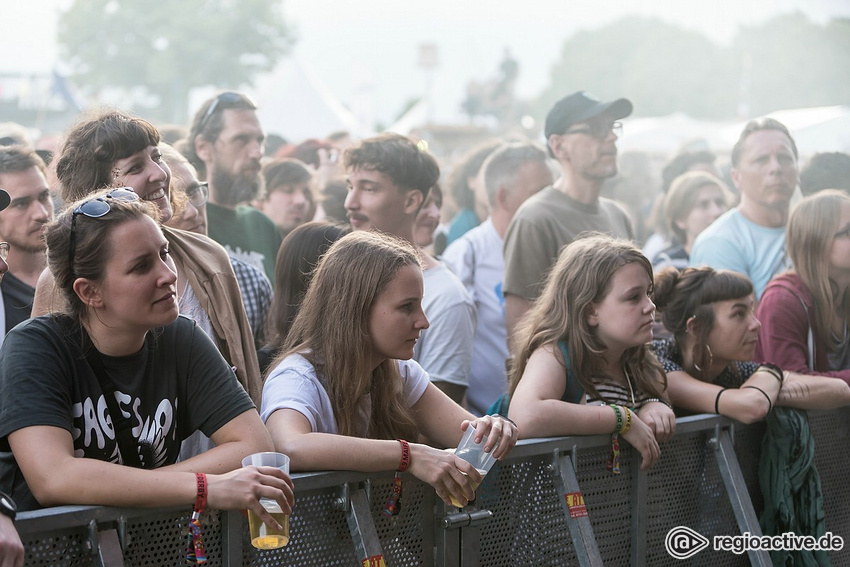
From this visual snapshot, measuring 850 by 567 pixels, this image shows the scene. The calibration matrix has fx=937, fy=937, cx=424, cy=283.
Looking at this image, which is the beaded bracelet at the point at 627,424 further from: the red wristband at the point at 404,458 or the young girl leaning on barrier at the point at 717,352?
the red wristband at the point at 404,458

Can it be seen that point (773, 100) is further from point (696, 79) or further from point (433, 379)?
point (433, 379)

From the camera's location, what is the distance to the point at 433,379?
3.87 meters

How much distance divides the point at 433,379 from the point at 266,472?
1.64 meters

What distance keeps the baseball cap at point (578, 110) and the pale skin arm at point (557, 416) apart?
2208 millimetres

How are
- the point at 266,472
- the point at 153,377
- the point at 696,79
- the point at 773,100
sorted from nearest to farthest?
the point at 266,472
the point at 153,377
the point at 773,100
the point at 696,79

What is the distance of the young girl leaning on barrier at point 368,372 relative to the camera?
2.74m

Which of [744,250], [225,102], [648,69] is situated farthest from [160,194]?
[648,69]

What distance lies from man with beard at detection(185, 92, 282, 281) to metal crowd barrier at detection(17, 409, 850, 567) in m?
2.35

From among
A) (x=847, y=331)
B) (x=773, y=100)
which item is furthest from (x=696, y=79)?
(x=847, y=331)

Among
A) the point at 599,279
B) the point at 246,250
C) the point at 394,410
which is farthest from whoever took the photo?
the point at 246,250

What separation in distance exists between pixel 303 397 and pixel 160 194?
0.91 m

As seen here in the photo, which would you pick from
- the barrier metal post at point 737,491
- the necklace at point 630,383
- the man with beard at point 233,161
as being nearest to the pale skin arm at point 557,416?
the necklace at point 630,383

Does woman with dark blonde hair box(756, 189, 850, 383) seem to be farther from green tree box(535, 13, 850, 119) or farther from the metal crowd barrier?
green tree box(535, 13, 850, 119)

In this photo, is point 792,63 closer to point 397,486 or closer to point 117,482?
point 397,486
